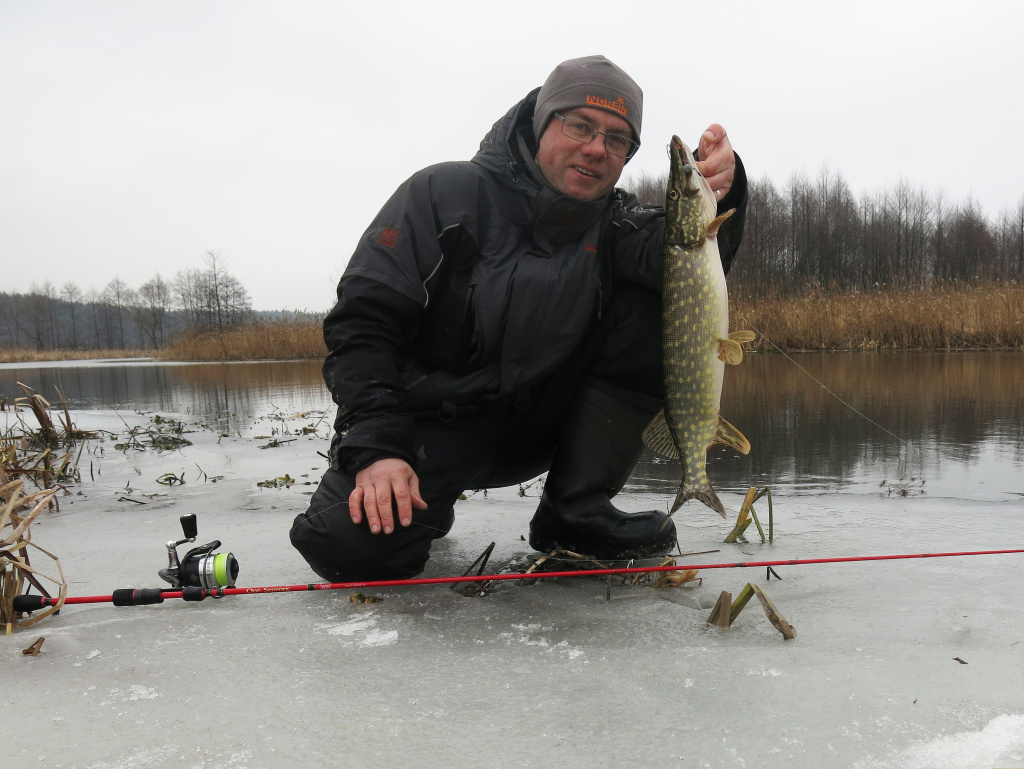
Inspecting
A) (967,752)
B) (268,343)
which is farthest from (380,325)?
(268,343)

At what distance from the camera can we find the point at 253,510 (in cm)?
356

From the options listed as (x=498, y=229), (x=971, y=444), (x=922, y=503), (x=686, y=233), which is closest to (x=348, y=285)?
(x=498, y=229)

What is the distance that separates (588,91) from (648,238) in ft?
2.04

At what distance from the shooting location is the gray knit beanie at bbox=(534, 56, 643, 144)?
2.72 metres

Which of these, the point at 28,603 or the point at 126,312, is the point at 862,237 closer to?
the point at 28,603

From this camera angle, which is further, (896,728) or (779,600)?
(779,600)

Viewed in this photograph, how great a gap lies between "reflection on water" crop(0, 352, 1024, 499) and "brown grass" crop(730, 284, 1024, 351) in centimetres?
109

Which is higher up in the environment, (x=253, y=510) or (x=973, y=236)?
(x=973, y=236)

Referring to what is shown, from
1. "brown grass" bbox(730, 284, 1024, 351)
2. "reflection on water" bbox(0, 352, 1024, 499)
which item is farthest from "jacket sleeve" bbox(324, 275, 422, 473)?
"brown grass" bbox(730, 284, 1024, 351)

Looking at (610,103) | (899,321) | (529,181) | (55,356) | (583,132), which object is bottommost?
(899,321)

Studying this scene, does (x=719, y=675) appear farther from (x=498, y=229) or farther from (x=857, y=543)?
(x=498, y=229)

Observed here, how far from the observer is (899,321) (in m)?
14.4

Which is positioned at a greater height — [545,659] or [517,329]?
[517,329]

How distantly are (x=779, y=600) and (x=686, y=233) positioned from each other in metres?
1.31
